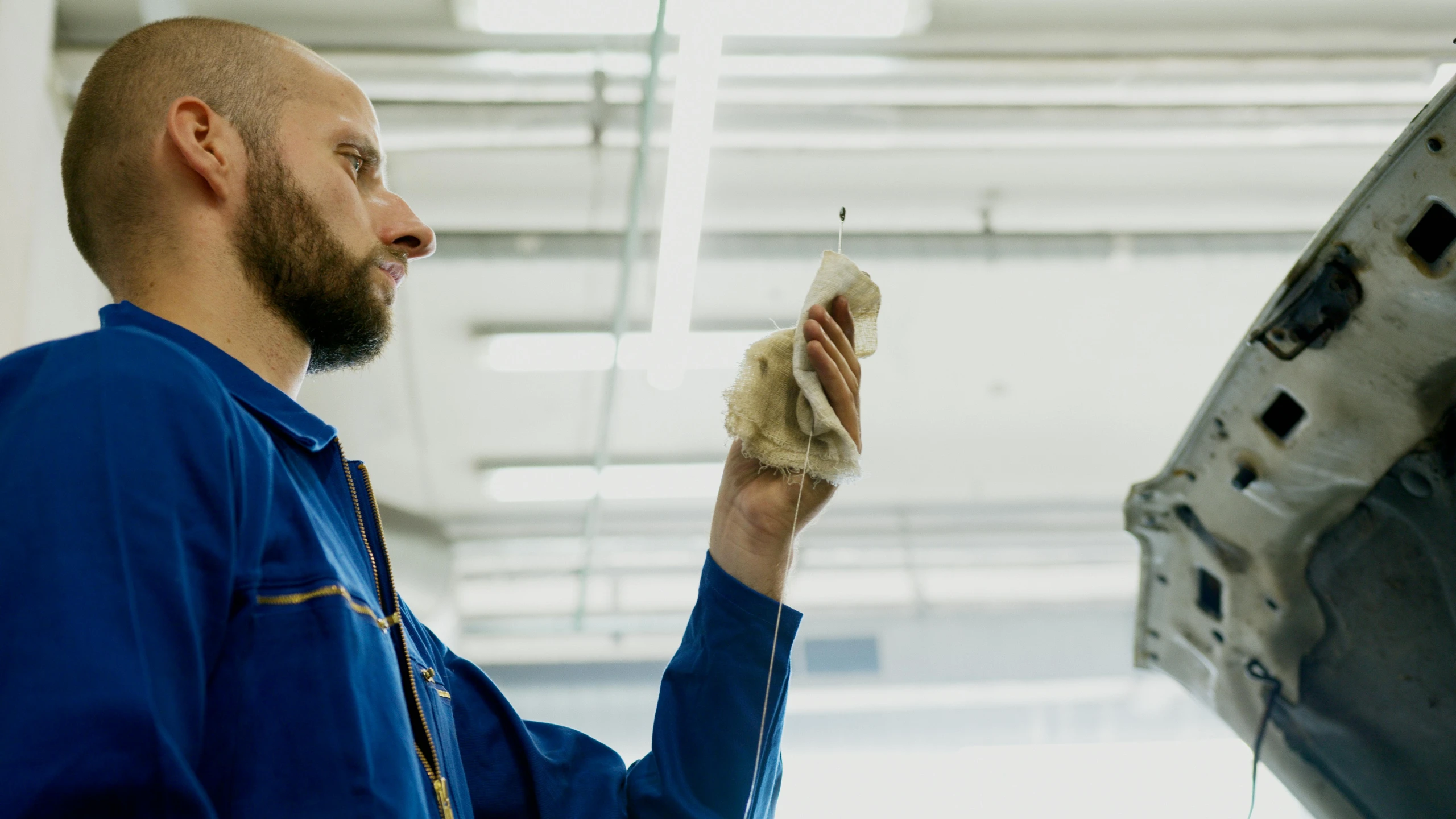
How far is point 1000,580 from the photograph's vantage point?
8.96 metres

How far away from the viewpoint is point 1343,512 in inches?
64.4

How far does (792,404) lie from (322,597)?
64 centimetres

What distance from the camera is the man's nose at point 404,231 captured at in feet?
4.32

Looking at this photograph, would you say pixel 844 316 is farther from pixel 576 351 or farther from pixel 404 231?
pixel 576 351

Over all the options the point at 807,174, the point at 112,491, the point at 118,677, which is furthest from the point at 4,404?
the point at 807,174

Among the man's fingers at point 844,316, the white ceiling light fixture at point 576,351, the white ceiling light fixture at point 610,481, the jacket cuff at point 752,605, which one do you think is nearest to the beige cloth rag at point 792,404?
the man's fingers at point 844,316

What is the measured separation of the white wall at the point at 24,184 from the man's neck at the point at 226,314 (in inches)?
68.2

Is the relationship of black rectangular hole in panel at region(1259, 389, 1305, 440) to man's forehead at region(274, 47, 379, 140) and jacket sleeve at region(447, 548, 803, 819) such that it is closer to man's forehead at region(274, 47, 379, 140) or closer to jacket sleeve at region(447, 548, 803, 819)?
jacket sleeve at region(447, 548, 803, 819)

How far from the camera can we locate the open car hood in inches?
55.7

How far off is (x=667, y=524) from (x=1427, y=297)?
7219 mm

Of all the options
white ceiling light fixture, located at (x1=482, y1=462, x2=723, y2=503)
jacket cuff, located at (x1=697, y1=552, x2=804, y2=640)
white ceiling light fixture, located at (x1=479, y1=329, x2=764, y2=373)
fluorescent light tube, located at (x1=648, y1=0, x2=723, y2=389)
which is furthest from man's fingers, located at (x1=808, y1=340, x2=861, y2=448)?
white ceiling light fixture, located at (x1=482, y1=462, x2=723, y2=503)

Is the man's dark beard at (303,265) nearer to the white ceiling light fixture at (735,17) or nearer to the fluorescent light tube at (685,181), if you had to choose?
the fluorescent light tube at (685,181)

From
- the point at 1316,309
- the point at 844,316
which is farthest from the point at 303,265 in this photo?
the point at 1316,309

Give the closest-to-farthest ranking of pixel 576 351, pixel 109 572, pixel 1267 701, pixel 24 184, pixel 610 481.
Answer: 1. pixel 109 572
2. pixel 1267 701
3. pixel 24 184
4. pixel 576 351
5. pixel 610 481
